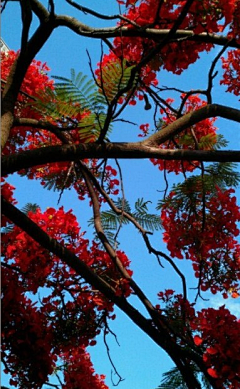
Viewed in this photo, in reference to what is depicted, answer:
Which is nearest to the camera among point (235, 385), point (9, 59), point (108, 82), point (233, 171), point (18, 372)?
point (108, 82)

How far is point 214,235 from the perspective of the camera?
383 cm

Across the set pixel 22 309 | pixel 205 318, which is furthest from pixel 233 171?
pixel 22 309

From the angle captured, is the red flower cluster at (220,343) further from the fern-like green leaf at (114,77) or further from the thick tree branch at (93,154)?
the fern-like green leaf at (114,77)

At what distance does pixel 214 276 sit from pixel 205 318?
0.70 meters

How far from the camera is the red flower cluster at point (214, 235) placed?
3805 mm

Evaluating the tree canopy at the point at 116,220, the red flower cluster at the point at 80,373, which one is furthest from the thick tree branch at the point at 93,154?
the red flower cluster at the point at 80,373

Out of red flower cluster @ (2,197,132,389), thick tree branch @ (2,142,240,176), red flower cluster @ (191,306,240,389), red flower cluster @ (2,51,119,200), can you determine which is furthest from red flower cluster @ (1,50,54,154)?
red flower cluster @ (191,306,240,389)

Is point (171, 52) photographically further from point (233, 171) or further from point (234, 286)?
point (234, 286)

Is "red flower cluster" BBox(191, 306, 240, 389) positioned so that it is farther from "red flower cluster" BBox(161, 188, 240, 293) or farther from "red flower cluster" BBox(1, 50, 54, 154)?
"red flower cluster" BBox(1, 50, 54, 154)

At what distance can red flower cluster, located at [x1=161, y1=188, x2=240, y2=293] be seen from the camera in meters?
3.80

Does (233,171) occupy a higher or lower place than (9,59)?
lower

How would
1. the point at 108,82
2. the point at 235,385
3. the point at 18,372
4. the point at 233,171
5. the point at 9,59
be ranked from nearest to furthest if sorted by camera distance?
the point at 108,82, the point at 235,385, the point at 18,372, the point at 233,171, the point at 9,59

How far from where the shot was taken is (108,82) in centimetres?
258

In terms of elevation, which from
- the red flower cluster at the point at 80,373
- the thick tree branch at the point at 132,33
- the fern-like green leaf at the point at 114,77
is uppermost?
the thick tree branch at the point at 132,33
